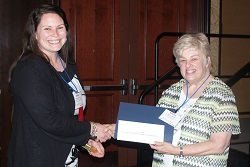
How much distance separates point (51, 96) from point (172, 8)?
9.74ft

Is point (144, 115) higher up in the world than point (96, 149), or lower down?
higher up

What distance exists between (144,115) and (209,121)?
14.5 inches

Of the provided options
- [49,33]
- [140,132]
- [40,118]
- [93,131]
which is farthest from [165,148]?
[49,33]

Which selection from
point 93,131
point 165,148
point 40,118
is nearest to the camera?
point 40,118

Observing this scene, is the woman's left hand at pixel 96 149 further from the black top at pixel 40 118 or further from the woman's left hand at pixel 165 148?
the woman's left hand at pixel 165 148

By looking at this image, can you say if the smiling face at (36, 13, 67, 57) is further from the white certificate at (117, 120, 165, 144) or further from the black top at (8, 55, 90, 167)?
the white certificate at (117, 120, 165, 144)

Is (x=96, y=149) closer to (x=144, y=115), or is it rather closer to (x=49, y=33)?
(x=144, y=115)

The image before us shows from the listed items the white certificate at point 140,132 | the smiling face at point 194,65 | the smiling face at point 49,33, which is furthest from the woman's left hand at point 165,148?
the smiling face at point 49,33

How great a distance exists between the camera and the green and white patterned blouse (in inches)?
71.3

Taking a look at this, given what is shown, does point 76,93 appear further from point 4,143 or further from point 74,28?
point 74,28

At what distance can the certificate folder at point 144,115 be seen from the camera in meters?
1.91

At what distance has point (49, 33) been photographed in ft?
6.28

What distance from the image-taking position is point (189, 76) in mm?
1961

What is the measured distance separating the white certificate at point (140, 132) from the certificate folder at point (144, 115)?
17 millimetres
